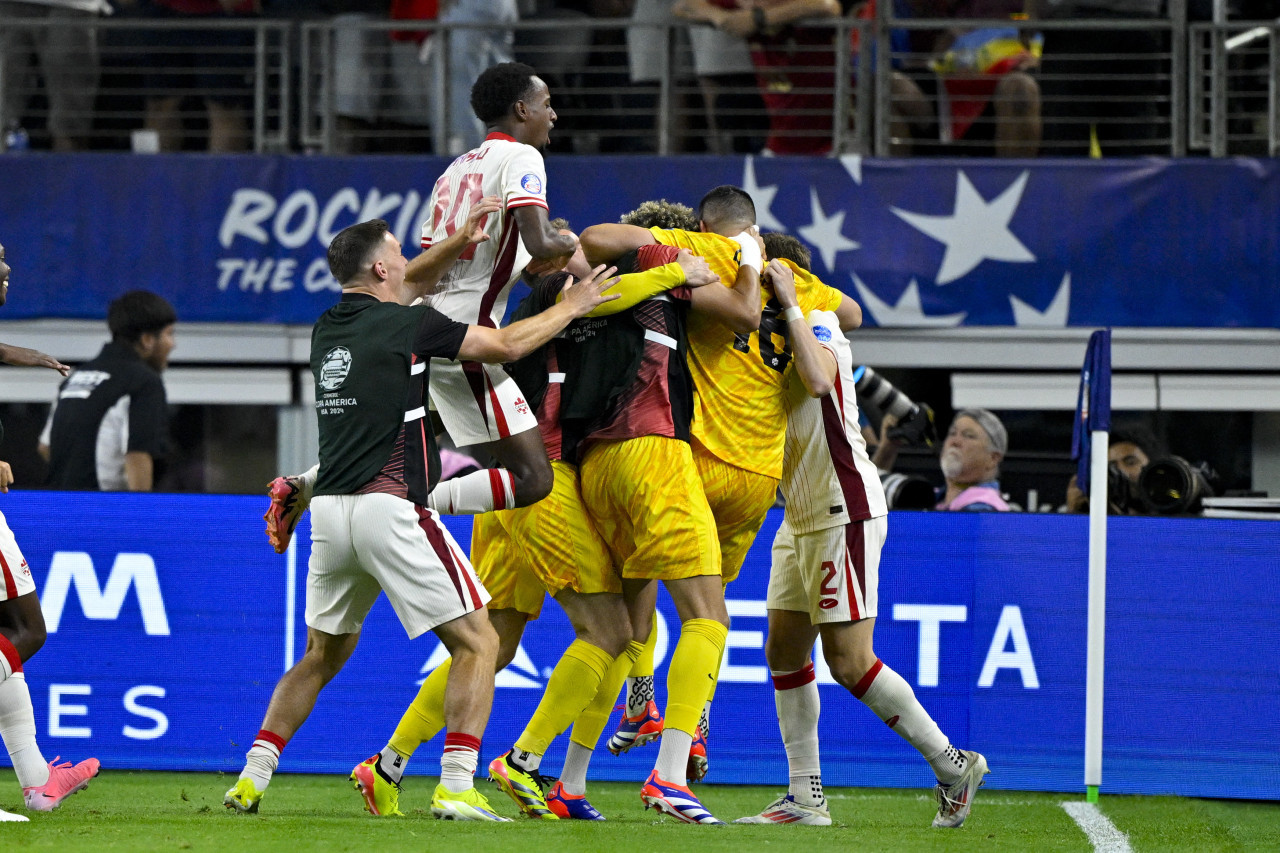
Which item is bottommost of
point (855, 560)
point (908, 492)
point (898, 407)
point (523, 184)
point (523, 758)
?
point (523, 758)

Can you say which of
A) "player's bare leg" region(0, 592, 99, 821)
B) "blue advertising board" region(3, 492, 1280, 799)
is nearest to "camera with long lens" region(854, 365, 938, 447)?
"blue advertising board" region(3, 492, 1280, 799)

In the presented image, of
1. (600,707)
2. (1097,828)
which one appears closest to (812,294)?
(600,707)

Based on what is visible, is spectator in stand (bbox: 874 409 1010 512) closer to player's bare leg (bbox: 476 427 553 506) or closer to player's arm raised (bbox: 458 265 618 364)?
player's bare leg (bbox: 476 427 553 506)

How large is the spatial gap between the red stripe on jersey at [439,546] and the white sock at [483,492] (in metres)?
0.26

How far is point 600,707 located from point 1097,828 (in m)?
1.99

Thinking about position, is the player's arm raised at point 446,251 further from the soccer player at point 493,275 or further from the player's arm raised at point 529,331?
the player's arm raised at point 529,331

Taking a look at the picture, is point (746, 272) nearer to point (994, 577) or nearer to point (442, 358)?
point (442, 358)

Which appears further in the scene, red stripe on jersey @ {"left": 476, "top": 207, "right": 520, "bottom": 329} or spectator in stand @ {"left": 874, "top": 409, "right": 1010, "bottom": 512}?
spectator in stand @ {"left": 874, "top": 409, "right": 1010, "bottom": 512}

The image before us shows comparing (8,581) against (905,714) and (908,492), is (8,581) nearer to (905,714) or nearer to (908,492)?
(905,714)

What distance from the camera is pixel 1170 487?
8234 mm

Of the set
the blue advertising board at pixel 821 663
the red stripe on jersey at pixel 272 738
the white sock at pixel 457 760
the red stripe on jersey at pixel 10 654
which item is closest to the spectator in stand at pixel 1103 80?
the blue advertising board at pixel 821 663

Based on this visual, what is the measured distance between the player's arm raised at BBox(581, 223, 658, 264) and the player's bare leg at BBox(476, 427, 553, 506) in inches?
26.9

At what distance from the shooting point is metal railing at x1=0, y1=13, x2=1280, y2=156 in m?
10.8

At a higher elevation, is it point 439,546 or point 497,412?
point 497,412
